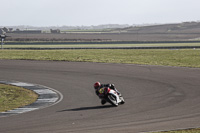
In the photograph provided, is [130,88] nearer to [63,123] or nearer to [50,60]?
[63,123]

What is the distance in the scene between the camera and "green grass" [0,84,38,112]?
20.2 m

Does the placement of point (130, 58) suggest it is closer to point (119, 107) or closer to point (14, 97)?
point (14, 97)

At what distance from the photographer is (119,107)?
60.7 ft

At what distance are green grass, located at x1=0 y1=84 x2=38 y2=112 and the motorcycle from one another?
4.34m

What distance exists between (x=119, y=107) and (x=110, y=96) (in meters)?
0.77

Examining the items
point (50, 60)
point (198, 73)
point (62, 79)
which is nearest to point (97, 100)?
point (62, 79)

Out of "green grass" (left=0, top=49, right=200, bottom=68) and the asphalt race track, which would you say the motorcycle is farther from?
"green grass" (left=0, top=49, right=200, bottom=68)

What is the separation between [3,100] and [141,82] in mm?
9611

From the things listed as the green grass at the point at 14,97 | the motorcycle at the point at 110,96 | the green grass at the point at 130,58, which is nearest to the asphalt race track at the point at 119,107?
the motorcycle at the point at 110,96

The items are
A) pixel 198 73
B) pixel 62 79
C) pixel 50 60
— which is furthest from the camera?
pixel 50 60

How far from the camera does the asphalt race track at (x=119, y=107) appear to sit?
48.5ft

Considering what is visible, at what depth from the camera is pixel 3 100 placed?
21.6 metres

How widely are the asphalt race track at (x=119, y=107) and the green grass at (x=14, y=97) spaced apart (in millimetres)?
1920

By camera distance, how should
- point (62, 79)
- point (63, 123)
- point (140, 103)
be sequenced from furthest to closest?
point (62, 79), point (140, 103), point (63, 123)
